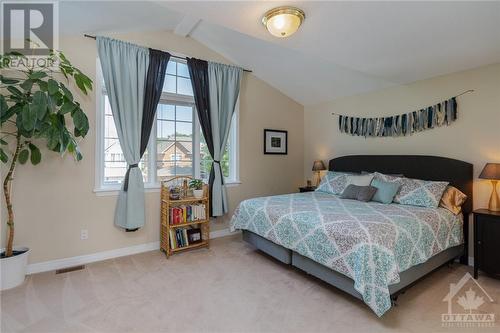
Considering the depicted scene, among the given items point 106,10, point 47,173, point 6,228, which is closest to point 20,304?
point 6,228

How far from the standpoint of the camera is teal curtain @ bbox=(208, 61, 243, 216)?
12.6 ft

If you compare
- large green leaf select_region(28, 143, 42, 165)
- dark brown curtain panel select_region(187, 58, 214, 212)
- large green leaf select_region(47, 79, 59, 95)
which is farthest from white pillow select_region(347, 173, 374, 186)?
large green leaf select_region(28, 143, 42, 165)

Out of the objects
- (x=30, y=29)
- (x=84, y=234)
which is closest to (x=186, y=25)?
(x=30, y=29)

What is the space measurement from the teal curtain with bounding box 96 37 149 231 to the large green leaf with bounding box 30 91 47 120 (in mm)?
799

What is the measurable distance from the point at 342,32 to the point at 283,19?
0.73 m

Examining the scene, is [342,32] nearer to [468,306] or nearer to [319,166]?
[319,166]

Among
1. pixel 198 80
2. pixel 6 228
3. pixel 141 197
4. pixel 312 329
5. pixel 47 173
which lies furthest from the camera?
pixel 198 80

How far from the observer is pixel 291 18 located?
209 centimetres

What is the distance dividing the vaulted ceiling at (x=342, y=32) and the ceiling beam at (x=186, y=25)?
0.04ft

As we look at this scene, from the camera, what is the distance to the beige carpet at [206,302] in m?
1.93

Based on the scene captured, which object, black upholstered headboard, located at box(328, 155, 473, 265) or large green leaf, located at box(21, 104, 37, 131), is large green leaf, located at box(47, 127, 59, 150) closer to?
large green leaf, located at box(21, 104, 37, 131)

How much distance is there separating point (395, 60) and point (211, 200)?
2933 millimetres

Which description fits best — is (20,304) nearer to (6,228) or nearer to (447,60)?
(6,228)

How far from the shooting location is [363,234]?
80.7 inches
